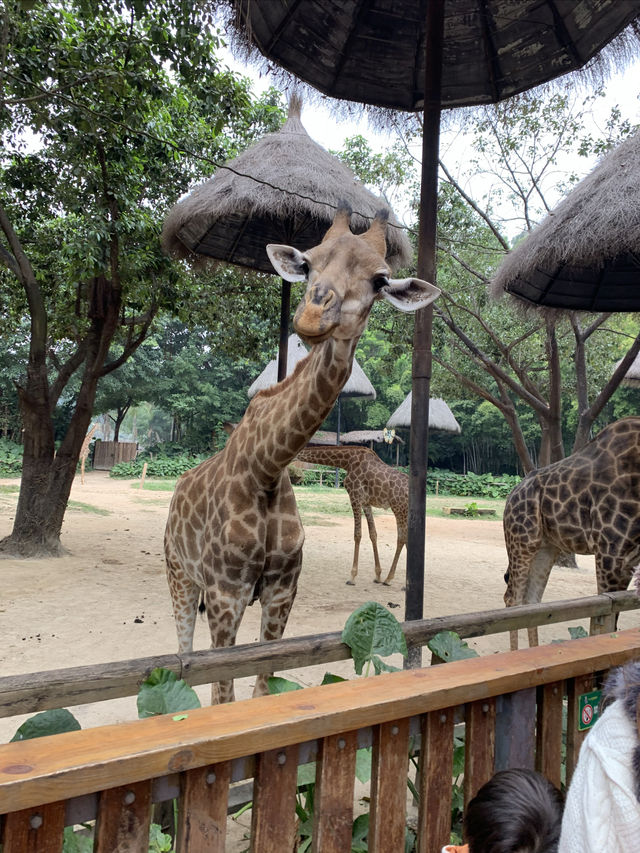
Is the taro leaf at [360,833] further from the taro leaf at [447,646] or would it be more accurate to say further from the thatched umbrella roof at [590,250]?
the thatched umbrella roof at [590,250]

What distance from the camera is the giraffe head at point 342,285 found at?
2.26 m

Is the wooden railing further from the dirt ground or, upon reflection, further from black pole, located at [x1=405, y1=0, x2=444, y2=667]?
the dirt ground

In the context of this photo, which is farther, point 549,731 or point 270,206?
point 270,206

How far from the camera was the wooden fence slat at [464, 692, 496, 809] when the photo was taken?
1.89 metres

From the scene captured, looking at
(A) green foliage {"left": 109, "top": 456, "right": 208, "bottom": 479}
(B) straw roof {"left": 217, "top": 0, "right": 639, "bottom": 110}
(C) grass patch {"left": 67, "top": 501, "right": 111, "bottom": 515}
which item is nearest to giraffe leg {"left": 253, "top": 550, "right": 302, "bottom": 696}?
(B) straw roof {"left": 217, "top": 0, "right": 639, "bottom": 110}

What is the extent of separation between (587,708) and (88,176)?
699 cm

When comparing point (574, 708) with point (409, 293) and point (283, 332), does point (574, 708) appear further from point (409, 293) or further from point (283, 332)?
point (283, 332)

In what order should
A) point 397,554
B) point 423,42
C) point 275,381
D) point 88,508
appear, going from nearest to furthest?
point 423,42 → point 397,554 → point 88,508 → point 275,381

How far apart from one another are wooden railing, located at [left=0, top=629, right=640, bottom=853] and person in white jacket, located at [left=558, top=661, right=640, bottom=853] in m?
0.47

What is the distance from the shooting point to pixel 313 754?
156cm

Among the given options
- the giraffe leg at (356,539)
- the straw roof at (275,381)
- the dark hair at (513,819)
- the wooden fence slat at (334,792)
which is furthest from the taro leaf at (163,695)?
the straw roof at (275,381)

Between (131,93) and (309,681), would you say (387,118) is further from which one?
(309,681)

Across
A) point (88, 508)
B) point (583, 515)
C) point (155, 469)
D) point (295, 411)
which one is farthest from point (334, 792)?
point (155, 469)

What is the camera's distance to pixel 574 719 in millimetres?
2195
